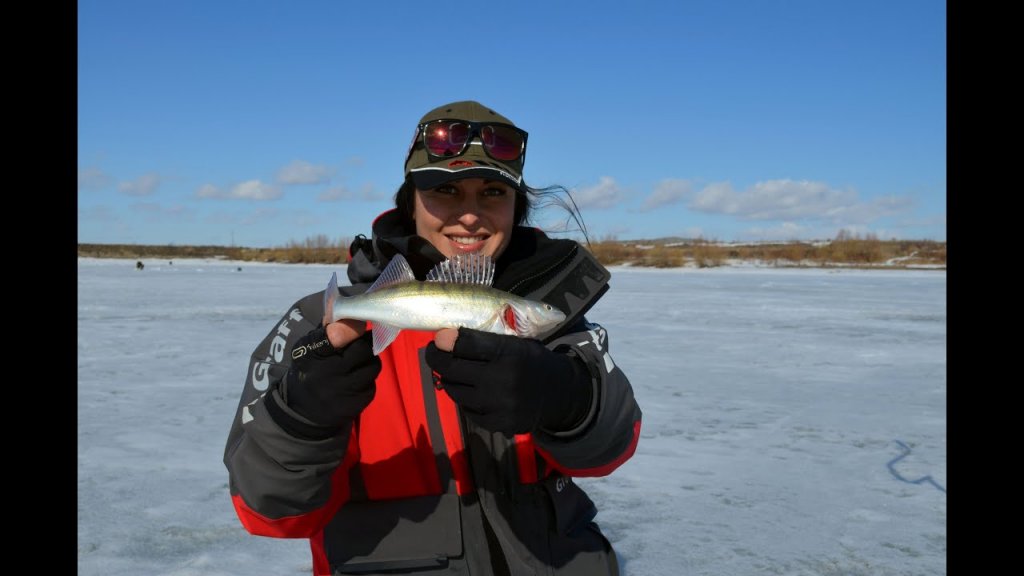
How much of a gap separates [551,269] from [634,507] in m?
2.22

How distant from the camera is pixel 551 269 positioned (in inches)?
99.8

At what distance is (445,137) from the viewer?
2480mm

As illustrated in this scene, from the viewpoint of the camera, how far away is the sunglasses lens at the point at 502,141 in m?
2.48

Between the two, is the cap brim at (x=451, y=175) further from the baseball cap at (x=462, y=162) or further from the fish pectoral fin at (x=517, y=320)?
the fish pectoral fin at (x=517, y=320)

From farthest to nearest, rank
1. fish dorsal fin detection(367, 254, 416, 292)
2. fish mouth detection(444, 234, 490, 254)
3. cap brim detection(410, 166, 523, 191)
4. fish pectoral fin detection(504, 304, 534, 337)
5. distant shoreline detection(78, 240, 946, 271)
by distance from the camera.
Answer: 1. distant shoreline detection(78, 240, 946, 271)
2. fish mouth detection(444, 234, 490, 254)
3. cap brim detection(410, 166, 523, 191)
4. fish dorsal fin detection(367, 254, 416, 292)
5. fish pectoral fin detection(504, 304, 534, 337)

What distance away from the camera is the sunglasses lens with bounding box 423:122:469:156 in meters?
2.45

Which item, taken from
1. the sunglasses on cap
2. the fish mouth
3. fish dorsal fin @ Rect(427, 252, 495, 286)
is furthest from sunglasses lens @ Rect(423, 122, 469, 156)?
fish dorsal fin @ Rect(427, 252, 495, 286)

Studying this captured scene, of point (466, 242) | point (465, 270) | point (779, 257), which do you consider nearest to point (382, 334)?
point (465, 270)

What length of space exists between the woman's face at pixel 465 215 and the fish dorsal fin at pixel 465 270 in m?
0.30

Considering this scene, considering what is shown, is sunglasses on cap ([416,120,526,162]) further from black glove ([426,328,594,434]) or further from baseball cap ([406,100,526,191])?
black glove ([426,328,594,434])

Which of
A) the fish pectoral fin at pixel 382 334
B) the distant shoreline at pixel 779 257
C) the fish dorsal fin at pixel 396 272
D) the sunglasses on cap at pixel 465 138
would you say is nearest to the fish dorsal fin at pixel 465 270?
the fish dorsal fin at pixel 396 272

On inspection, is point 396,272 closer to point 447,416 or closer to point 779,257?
point 447,416

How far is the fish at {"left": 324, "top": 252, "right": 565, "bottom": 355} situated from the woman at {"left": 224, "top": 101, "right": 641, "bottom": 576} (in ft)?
0.17
